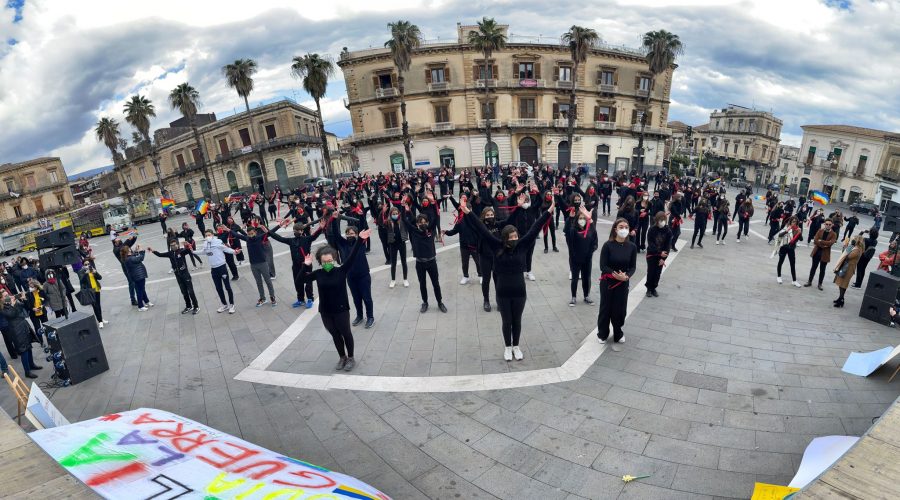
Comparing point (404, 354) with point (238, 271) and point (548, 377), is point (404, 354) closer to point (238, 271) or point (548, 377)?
point (548, 377)

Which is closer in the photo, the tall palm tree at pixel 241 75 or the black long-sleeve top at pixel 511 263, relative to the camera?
the black long-sleeve top at pixel 511 263

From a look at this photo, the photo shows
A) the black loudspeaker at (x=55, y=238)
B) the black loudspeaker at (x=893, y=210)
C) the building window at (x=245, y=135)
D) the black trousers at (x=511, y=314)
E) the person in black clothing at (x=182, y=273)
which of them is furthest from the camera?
the building window at (x=245, y=135)

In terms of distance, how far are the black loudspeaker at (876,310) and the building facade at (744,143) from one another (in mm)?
63746

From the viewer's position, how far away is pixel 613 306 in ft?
20.6

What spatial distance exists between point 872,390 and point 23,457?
886 centimetres

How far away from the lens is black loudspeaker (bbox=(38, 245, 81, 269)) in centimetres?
672

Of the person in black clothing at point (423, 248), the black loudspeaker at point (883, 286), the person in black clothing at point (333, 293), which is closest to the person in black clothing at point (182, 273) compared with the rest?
the person in black clothing at point (333, 293)

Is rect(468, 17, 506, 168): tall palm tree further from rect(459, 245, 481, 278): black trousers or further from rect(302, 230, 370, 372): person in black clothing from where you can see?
rect(302, 230, 370, 372): person in black clothing

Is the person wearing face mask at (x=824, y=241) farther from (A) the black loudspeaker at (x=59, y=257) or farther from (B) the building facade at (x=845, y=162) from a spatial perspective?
(B) the building facade at (x=845, y=162)

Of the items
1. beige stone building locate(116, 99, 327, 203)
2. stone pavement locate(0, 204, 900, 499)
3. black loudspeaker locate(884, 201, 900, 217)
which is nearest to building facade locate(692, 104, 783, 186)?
beige stone building locate(116, 99, 327, 203)

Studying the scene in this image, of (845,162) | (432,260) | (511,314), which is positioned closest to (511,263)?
(511,314)

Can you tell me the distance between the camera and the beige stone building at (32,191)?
4581 centimetres

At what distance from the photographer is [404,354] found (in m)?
6.64

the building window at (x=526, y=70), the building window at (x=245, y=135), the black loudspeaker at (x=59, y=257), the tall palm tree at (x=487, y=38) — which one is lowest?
the black loudspeaker at (x=59, y=257)
